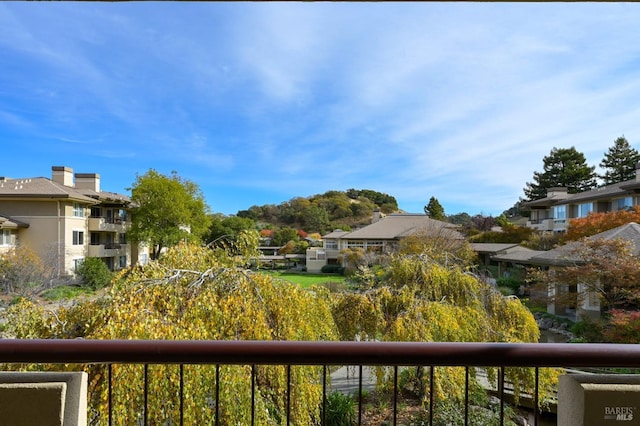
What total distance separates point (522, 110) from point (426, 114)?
160 centimetres

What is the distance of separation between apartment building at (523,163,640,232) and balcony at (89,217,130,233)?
82.2 ft

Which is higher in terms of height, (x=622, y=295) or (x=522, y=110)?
(x=522, y=110)

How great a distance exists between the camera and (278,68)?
12.9ft

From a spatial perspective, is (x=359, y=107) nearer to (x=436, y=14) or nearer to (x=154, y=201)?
(x=436, y=14)

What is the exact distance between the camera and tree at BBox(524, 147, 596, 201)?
1056 inches

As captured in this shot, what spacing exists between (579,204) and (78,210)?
25.9m

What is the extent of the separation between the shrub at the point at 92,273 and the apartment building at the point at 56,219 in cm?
73

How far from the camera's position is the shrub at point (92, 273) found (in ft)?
52.3

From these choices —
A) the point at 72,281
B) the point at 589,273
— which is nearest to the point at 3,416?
the point at 589,273

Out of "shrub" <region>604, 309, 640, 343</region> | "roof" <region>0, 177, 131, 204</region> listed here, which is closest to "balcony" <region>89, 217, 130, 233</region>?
"roof" <region>0, 177, 131, 204</region>

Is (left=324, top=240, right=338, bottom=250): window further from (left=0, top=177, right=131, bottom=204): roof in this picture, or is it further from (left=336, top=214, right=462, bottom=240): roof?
(left=0, top=177, right=131, bottom=204): roof

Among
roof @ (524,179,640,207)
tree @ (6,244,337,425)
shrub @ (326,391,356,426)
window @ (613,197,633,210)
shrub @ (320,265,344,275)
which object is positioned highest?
roof @ (524,179,640,207)

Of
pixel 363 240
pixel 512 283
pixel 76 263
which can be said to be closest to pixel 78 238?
pixel 76 263

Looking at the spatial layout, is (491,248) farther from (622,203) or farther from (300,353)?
(300,353)
